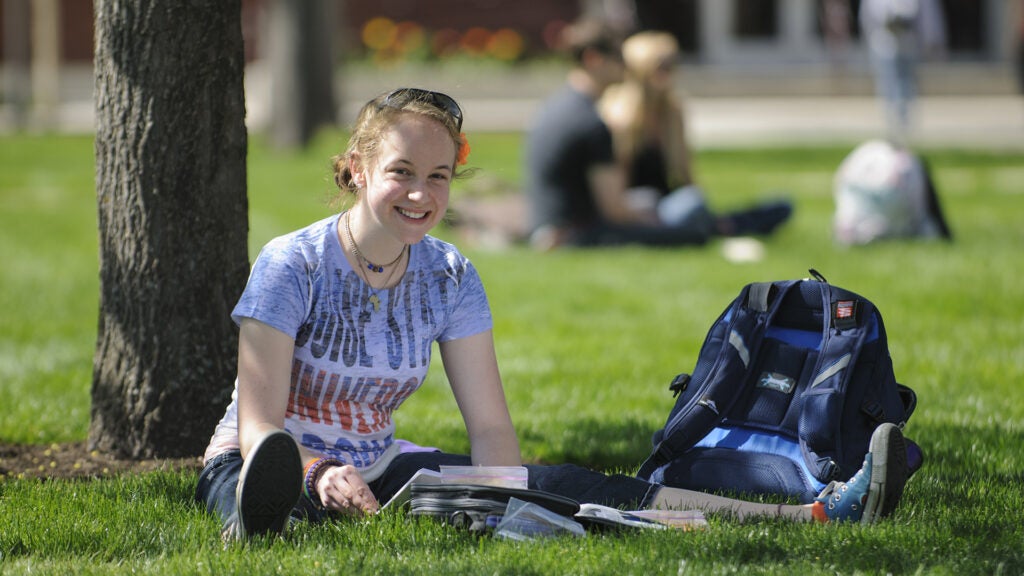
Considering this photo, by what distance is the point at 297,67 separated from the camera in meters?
18.1

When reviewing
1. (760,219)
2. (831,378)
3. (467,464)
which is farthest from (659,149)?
(467,464)

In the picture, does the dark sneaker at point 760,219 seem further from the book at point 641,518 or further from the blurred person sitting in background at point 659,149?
the book at point 641,518

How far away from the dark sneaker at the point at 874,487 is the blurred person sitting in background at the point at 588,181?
5.85m

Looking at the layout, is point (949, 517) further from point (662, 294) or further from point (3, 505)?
point (662, 294)

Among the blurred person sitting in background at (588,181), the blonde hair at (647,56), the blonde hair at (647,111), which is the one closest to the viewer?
the blurred person sitting in background at (588,181)

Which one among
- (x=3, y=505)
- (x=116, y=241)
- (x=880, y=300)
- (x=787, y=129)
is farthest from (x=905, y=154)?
(x=787, y=129)

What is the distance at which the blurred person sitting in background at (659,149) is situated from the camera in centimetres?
988

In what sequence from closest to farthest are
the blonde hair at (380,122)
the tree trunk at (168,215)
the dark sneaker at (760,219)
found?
the blonde hair at (380,122) < the tree trunk at (168,215) < the dark sneaker at (760,219)

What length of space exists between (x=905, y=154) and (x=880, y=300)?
222 cm

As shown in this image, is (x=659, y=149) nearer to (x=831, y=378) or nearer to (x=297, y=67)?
(x=831, y=378)

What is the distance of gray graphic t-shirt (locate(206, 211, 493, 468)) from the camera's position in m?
3.64

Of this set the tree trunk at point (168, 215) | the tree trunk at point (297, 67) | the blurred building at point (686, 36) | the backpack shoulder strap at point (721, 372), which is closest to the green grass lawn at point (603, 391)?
the tree trunk at point (168, 215)

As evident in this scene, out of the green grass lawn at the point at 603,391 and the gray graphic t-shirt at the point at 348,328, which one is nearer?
the green grass lawn at the point at 603,391

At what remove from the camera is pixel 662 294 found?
8219 millimetres
